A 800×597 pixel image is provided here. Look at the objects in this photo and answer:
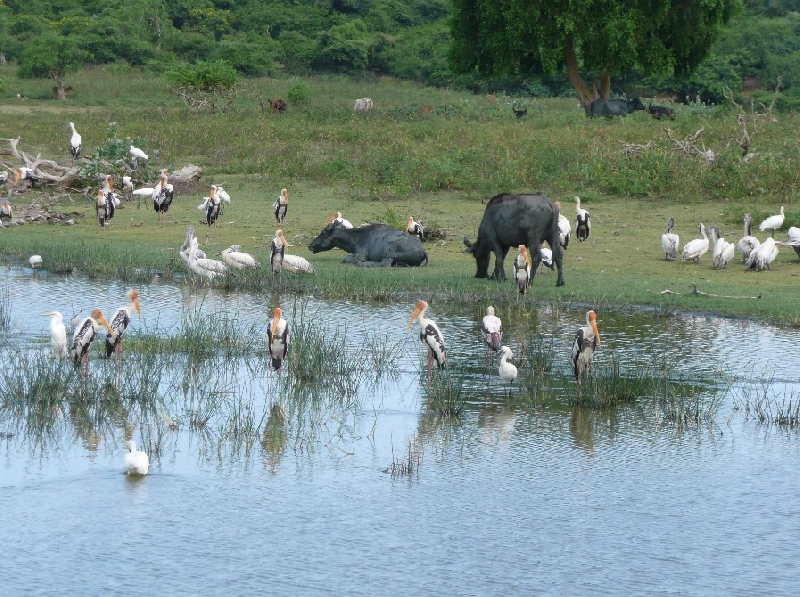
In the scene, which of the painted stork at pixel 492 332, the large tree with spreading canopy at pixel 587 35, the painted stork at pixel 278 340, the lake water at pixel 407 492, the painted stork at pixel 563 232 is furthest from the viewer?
the large tree with spreading canopy at pixel 587 35

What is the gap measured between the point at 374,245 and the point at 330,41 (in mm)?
32035

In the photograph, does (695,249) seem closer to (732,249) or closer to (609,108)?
(732,249)

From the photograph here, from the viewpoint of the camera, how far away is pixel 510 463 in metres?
8.27

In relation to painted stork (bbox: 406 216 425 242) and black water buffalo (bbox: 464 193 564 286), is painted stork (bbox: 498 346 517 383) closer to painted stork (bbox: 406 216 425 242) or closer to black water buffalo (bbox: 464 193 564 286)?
black water buffalo (bbox: 464 193 564 286)

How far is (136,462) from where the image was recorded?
7.79 m

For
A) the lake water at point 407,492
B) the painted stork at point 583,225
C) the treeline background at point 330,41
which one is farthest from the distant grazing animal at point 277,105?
the lake water at point 407,492

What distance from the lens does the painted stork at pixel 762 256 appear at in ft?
50.5

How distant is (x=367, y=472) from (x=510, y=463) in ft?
3.00

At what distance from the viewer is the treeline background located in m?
43.8

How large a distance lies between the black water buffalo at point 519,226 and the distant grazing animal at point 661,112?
59.0ft

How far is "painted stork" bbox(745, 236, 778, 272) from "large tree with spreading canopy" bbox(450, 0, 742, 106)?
696 inches

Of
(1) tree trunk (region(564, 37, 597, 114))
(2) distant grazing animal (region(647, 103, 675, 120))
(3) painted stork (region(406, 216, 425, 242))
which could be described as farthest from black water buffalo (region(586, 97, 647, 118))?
(3) painted stork (region(406, 216, 425, 242))

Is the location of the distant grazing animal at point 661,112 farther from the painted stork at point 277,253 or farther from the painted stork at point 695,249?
the painted stork at point 277,253

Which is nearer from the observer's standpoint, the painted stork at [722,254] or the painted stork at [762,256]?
the painted stork at [762,256]
